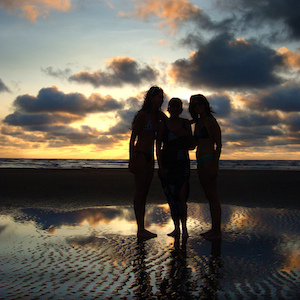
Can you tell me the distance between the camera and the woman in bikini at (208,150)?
5.11 m

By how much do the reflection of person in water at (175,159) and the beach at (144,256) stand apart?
52 cm

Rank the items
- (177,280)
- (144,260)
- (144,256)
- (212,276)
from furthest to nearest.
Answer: (144,256)
(144,260)
(212,276)
(177,280)

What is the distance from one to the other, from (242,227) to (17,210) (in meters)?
5.11

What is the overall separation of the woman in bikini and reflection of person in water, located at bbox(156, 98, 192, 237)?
0.21 meters

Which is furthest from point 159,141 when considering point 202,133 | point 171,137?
point 202,133

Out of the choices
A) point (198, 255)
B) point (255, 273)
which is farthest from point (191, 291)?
point (198, 255)

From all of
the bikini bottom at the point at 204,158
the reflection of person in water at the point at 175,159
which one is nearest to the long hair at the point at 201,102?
the reflection of person in water at the point at 175,159

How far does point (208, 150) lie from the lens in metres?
5.14

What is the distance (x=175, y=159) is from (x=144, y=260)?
1757 mm

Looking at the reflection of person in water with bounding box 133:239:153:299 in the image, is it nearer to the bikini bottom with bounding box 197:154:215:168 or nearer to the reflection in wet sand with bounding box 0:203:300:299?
the reflection in wet sand with bounding box 0:203:300:299

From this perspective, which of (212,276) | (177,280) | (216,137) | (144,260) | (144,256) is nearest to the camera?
(177,280)

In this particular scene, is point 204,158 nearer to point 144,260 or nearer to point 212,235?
point 212,235

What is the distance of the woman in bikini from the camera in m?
5.11

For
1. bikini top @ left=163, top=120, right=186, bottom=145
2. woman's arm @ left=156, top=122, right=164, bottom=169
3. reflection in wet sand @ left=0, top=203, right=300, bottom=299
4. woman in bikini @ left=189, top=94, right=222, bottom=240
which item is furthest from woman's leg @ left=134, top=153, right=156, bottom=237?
woman in bikini @ left=189, top=94, right=222, bottom=240
